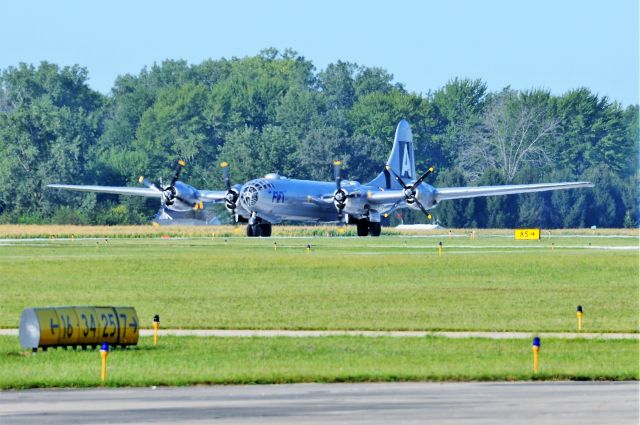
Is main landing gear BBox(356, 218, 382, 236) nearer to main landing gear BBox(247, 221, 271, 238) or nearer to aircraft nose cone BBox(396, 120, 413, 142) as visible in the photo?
main landing gear BBox(247, 221, 271, 238)

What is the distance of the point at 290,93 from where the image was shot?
197m

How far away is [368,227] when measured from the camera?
10112 cm

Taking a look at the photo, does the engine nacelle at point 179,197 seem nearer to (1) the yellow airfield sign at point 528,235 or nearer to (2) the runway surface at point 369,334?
(1) the yellow airfield sign at point 528,235

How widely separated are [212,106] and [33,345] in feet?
537

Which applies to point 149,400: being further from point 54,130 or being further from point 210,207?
point 54,130

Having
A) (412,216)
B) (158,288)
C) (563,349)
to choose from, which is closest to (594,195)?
(412,216)

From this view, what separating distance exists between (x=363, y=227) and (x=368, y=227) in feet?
1.16

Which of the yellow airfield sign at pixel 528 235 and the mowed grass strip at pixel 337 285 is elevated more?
the yellow airfield sign at pixel 528 235

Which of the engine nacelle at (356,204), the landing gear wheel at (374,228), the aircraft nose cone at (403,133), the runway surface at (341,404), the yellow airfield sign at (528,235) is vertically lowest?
the runway surface at (341,404)

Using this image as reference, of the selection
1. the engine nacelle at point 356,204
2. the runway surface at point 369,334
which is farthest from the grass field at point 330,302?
the engine nacelle at point 356,204

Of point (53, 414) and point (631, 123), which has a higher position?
point (631, 123)

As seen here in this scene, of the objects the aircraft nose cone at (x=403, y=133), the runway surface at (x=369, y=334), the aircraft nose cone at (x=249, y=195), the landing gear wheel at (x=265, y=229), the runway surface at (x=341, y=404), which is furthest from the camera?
the aircraft nose cone at (x=403, y=133)

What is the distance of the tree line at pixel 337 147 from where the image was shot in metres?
146

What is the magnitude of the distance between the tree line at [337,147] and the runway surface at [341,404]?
107 metres
